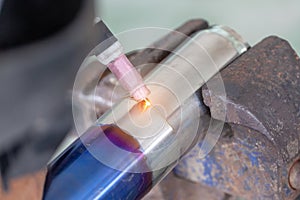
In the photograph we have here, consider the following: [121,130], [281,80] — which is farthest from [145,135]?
[281,80]

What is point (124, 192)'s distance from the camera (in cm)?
62

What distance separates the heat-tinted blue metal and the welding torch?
52 mm

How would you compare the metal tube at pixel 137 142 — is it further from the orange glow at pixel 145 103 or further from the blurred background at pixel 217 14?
the blurred background at pixel 217 14

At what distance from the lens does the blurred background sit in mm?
1630

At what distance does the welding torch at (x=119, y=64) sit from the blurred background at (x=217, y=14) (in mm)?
983

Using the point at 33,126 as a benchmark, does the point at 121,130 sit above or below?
below

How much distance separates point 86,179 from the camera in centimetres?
61

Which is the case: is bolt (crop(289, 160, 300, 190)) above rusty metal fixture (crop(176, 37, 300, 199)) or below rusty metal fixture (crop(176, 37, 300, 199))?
below

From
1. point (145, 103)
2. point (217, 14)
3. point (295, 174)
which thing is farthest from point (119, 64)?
point (217, 14)

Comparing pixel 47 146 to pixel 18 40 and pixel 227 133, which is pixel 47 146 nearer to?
pixel 18 40

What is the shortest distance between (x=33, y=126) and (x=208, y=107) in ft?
1.01

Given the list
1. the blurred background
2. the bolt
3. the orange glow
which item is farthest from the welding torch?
the blurred background

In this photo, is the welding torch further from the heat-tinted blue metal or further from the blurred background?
the blurred background

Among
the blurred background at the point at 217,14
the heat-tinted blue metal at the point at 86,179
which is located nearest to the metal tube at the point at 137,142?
the heat-tinted blue metal at the point at 86,179
